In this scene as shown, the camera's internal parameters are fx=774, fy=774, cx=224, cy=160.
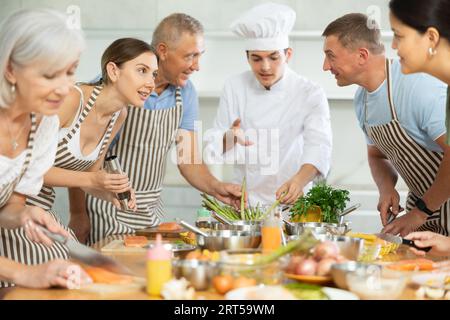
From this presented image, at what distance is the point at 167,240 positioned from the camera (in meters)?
3.20

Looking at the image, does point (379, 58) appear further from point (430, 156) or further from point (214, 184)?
point (214, 184)

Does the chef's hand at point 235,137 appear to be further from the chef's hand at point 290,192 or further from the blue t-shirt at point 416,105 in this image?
the blue t-shirt at point 416,105

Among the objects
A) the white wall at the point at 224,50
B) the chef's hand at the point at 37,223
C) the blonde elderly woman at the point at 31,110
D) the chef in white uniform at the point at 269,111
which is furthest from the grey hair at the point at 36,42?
the white wall at the point at 224,50

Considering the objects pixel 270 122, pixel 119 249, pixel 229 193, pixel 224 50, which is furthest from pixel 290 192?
pixel 224 50

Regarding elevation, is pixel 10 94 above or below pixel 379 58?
below

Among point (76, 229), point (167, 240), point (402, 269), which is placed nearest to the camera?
point (402, 269)

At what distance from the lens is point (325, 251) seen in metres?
2.25

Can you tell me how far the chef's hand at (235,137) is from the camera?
165 inches

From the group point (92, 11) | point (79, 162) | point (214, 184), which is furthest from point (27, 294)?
point (92, 11)

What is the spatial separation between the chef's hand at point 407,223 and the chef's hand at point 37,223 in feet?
5.37

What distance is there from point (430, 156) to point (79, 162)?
1.72 metres

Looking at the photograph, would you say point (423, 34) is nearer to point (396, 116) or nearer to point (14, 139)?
point (396, 116)

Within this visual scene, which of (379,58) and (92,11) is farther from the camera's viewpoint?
(92,11)
